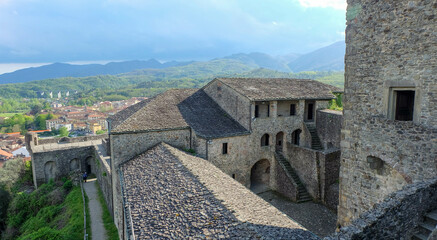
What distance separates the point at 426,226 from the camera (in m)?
5.85

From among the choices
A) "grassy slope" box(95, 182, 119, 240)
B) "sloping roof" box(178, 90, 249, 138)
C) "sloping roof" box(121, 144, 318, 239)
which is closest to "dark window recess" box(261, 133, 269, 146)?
"sloping roof" box(178, 90, 249, 138)

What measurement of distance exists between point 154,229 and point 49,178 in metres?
26.2

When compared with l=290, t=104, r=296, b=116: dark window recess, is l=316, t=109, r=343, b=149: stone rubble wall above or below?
below

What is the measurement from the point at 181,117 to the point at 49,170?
1978 cm

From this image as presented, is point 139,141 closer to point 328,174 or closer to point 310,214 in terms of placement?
point 310,214

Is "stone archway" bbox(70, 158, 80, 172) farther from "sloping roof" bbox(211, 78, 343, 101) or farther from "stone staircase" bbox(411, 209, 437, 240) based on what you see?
Result: "stone staircase" bbox(411, 209, 437, 240)

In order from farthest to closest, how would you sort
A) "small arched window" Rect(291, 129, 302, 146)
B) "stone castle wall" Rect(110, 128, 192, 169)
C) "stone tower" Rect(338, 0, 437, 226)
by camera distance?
"small arched window" Rect(291, 129, 302, 146), "stone castle wall" Rect(110, 128, 192, 169), "stone tower" Rect(338, 0, 437, 226)

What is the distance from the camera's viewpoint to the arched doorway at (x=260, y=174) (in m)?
21.3

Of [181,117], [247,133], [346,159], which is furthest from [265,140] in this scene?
[346,159]

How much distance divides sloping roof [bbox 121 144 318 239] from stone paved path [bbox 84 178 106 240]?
671cm

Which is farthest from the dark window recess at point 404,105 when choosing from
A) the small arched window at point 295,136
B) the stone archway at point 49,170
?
the stone archway at point 49,170

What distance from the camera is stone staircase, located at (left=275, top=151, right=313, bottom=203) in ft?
61.3

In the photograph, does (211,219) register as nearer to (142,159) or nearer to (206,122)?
(142,159)

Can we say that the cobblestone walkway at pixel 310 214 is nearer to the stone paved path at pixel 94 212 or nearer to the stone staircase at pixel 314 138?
the stone staircase at pixel 314 138
